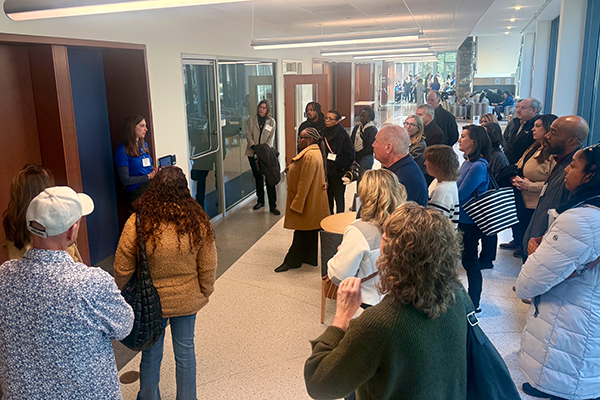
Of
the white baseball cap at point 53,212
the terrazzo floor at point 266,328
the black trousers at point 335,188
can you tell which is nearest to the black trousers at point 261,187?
the black trousers at point 335,188

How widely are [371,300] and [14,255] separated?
6.80ft

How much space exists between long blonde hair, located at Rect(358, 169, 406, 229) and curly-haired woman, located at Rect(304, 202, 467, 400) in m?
1.13

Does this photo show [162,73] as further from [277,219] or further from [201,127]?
[277,219]

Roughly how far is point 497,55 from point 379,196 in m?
21.9

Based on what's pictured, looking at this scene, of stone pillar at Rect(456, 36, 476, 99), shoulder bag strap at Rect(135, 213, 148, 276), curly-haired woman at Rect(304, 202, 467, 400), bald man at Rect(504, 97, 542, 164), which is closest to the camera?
curly-haired woman at Rect(304, 202, 467, 400)

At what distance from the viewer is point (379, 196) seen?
266cm

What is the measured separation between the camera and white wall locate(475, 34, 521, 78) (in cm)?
2116

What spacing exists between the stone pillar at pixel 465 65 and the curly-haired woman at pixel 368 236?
70.0ft

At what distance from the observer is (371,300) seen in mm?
2713

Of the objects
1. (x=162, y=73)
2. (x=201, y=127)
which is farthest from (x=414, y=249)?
(x=201, y=127)

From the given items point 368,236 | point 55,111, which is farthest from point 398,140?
point 55,111

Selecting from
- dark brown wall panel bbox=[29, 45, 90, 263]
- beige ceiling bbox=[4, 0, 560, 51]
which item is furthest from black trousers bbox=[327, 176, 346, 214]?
dark brown wall panel bbox=[29, 45, 90, 263]

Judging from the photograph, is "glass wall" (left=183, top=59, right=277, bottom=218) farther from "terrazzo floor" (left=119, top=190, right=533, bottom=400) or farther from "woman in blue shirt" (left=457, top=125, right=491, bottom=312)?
"woman in blue shirt" (left=457, top=125, right=491, bottom=312)

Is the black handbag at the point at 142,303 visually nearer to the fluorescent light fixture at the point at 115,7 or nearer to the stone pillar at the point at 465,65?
the fluorescent light fixture at the point at 115,7
